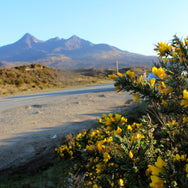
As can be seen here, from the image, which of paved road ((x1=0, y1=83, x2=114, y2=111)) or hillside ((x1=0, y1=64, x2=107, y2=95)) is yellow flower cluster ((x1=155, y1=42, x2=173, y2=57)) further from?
hillside ((x1=0, y1=64, x2=107, y2=95))

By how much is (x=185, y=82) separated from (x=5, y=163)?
3475mm

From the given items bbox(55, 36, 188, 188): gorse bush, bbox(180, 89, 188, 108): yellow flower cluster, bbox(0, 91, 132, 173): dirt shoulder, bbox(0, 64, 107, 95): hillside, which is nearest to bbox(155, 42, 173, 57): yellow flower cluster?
bbox(55, 36, 188, 188): gorse bush

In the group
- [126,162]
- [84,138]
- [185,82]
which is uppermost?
[185,82]

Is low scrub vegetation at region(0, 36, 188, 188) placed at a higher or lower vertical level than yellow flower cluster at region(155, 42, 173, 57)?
lower

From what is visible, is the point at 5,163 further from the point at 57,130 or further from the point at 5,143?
the point at 57,130

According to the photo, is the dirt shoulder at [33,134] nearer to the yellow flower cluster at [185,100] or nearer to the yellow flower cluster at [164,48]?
the yellow flower cluster at [164,48]

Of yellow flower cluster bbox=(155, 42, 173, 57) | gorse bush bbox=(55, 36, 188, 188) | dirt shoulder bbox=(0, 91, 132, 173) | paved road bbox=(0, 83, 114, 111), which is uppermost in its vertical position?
yellow flower cluster bbox=(155, 42, 173, 57)

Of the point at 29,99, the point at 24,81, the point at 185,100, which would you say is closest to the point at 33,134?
the point at 185,100

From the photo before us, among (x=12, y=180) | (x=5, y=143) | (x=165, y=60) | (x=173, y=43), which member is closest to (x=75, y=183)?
(x=165, y=60)

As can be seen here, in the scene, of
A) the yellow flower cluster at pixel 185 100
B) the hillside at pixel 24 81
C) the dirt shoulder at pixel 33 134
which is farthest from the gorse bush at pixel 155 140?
the hillside at pixel 24 81

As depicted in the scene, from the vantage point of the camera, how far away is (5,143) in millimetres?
4145

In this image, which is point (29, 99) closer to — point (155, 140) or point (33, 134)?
point (33, 134)

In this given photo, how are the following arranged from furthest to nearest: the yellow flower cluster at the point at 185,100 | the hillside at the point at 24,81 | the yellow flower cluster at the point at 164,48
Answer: the hillside at the point at 24,81 → the yellow flower cluster at the point at 164,48 → the yellow flower cluster at the point at 185,100

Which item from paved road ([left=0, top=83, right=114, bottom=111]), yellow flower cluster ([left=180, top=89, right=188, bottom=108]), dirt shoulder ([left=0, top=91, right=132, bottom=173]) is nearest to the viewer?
yellow flower cluster ([left=180, top=89, right=188, bottom=108])
